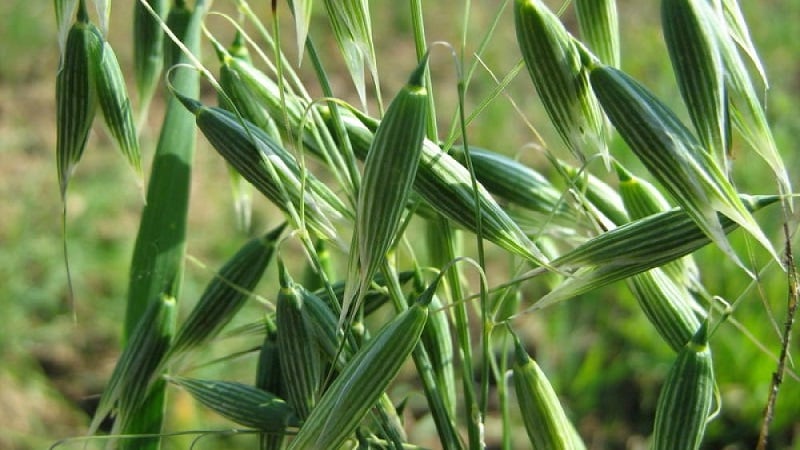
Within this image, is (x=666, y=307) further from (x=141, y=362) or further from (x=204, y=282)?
(x=204, y=282)

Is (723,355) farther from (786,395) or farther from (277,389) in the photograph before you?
(277,389)

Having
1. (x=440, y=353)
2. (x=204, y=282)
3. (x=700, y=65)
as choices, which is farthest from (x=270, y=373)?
(x=204, y=282)

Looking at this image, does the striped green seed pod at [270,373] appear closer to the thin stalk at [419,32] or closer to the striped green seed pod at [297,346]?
the striped green seed pod at [297,346]

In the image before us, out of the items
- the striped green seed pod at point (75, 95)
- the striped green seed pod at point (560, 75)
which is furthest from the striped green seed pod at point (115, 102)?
the striped green seed pod at point (560, 75)

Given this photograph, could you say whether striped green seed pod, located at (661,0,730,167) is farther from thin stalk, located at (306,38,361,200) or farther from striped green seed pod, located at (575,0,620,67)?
thin stalk, located at (306,38,361,200)

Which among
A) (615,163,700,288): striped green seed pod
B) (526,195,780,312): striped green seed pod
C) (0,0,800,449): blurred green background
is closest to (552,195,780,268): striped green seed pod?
(526,195,780,312): striped green seed pod
